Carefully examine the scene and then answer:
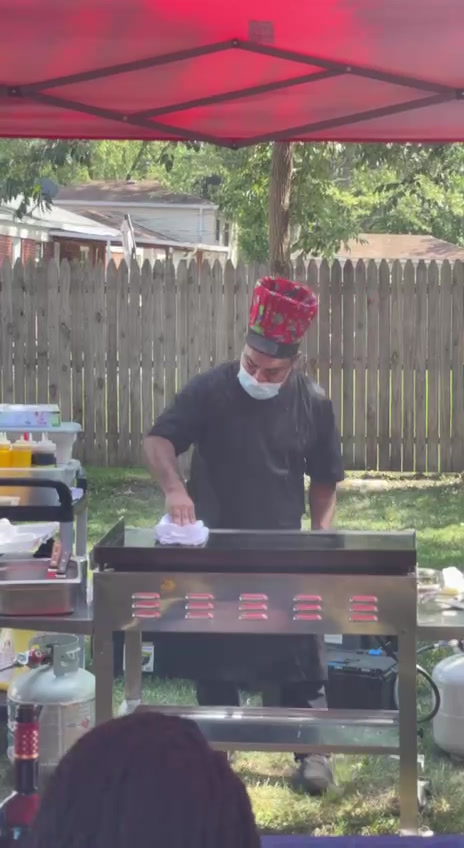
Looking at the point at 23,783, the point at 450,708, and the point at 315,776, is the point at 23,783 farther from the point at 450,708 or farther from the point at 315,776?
the point at 450,708

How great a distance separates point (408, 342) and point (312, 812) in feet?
20.1

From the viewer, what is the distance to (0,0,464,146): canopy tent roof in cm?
322

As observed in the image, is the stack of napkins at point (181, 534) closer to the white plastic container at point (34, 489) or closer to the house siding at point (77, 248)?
the white plastic container at point (34, 489)

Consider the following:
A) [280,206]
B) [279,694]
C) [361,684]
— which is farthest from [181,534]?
[280,206]

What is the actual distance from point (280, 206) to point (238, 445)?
5644mm

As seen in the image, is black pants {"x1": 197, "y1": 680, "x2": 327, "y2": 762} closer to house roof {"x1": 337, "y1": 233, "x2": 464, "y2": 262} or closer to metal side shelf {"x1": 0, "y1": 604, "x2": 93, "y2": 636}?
metal side shelf {"x1": 0, "y1": 604, "x2": 93, "y2": 636}

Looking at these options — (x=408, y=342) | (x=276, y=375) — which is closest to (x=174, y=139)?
(x=276, y=375)

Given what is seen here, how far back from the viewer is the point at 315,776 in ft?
12.8

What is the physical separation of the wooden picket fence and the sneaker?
18.9 ft

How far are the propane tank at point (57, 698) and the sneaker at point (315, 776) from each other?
0.80 meters

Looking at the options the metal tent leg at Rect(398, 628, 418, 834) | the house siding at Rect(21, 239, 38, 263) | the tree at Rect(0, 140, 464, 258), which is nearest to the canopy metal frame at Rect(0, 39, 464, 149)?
the metal tent leg at Rect(398, 628, 418, 834)

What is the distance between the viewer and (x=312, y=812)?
148 inches

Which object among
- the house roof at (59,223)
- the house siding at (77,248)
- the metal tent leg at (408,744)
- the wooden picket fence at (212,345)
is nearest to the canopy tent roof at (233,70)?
the metal tent leg at (408,744)

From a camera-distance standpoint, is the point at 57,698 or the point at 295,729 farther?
the point at 57,698
